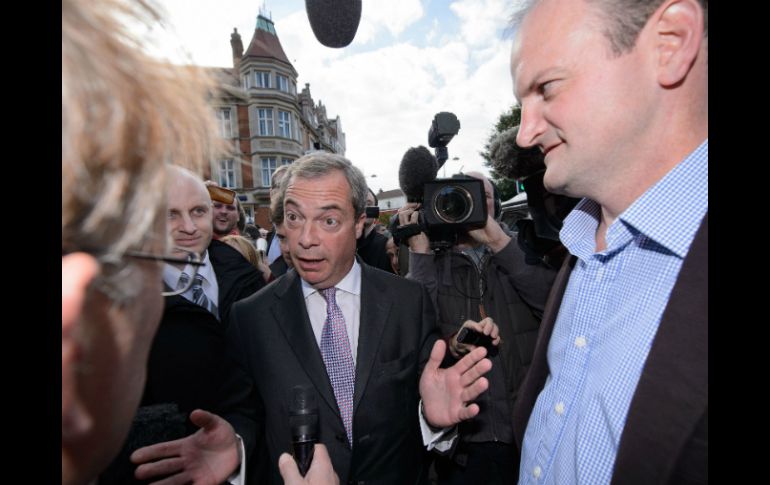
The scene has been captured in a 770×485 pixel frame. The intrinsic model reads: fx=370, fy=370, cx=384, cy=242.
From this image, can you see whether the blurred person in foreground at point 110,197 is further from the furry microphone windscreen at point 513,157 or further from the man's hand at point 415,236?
the man's hand at point 415,236

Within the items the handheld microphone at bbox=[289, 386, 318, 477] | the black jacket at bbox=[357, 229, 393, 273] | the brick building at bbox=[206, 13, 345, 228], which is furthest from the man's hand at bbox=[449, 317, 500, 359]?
the brick building at bbox=[206, 13, 345, 228]

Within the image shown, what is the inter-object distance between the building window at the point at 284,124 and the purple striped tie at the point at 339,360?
30079mm

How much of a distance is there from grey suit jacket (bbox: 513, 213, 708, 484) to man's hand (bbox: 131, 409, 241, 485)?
1243 millimetres

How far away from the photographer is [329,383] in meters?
1.68

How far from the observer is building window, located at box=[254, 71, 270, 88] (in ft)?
96.6

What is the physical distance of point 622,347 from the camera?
3.25ft

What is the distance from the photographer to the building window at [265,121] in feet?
95.0

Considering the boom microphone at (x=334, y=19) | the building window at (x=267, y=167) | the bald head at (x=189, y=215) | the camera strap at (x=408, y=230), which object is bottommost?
the camera strap at (x=408, y=230)

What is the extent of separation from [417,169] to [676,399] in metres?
2.02

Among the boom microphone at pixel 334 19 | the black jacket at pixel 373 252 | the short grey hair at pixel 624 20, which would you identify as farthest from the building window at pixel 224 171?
the black jacket at pixel 373 252

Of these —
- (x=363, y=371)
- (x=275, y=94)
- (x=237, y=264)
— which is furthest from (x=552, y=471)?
(x=275, y=94)

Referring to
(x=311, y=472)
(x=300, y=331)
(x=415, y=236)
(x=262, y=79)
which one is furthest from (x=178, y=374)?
(x=262, y=79)

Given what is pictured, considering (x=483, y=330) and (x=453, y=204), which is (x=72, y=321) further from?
(x=453, y=204)

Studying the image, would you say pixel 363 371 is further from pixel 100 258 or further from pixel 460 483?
pixel 100 258
